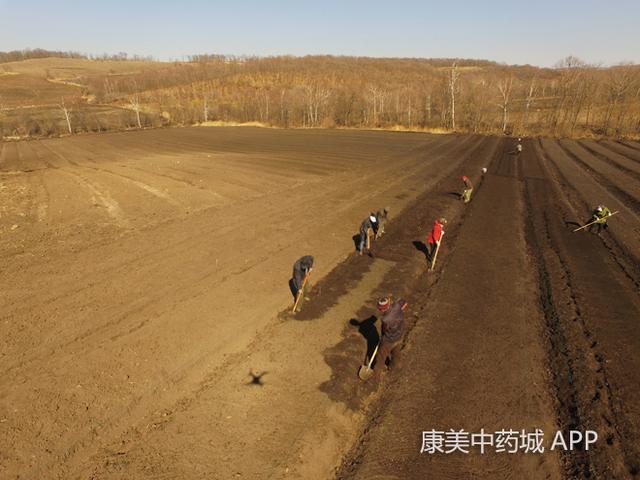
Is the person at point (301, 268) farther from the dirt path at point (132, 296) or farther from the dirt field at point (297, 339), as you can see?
the dirt path at point (132, 296)

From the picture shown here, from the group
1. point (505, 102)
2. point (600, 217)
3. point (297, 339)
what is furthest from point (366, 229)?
point (505, 102)

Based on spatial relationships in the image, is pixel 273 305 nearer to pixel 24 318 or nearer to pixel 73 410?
pixel 73 410

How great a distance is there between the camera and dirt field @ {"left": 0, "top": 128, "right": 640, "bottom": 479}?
6516 millimetres

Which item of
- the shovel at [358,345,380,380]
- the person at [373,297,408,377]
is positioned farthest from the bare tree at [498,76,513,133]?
the shovel at [358,345,380,380]

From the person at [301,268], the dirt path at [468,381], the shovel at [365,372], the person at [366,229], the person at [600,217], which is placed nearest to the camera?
the dirt path at [468,381]

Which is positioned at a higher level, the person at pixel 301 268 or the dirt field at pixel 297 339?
the person at pixel 301 268

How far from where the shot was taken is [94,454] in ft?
A: 21.1

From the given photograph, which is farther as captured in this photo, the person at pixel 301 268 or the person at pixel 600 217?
the person at pixel 600 217

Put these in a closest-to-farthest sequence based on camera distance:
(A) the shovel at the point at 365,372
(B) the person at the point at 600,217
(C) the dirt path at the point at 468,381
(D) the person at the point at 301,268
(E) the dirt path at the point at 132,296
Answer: (C) the dirt path at the point at 468,381 < (E) the dirt path at the point at 132,296 < (A) the shovel at the point at 365,372 < (D) the person at the point at 301,268 < (B) the person at the point at 600,217

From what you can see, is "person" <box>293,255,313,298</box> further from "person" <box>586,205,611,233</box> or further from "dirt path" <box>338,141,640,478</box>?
"person" <box>586,205,611,233</box>

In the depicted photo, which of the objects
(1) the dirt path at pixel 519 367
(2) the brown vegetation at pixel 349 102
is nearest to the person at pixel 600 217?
(1) the dirt path at pixel 519 367

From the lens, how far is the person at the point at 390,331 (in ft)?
25.3

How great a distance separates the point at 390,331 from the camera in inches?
308

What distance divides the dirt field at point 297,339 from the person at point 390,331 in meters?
0.44
